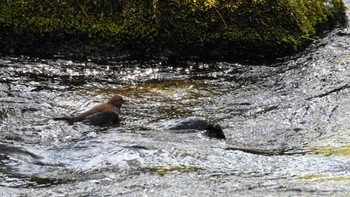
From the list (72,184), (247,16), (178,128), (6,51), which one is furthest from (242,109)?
(6,51)

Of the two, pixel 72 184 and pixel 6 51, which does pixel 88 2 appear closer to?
pixel 6 51

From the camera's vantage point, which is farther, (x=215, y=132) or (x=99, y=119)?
(x=99, y=119)

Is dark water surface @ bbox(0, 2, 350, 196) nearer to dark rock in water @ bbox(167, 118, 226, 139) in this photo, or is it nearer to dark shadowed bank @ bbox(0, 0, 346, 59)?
dark rock in water @ bbox(167, 118, 226, 139)

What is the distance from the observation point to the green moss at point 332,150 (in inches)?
231

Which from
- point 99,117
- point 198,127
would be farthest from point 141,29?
point 198,127

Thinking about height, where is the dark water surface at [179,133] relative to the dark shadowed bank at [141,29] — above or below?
below

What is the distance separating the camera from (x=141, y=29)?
31.0ft

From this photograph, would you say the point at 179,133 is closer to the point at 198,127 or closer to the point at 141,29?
the point at 198,127

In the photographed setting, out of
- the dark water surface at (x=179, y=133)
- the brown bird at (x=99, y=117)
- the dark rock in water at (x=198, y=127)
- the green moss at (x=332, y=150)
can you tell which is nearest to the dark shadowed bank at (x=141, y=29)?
the dark water surface at (x=179, y=133)

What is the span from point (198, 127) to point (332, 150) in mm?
1391

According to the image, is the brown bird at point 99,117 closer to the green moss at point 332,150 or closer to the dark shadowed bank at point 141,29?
the green moss at point 332,150

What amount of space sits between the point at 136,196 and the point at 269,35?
18.5 ft

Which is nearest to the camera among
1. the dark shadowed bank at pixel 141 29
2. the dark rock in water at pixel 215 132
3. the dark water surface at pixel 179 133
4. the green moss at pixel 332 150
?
the dark water surface at pixel 179 133

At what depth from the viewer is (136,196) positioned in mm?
4609
